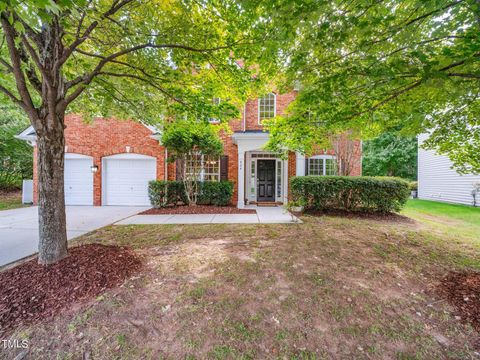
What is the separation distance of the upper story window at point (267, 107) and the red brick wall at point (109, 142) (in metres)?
5.67

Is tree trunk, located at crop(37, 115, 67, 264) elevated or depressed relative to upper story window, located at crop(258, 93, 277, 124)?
depressed

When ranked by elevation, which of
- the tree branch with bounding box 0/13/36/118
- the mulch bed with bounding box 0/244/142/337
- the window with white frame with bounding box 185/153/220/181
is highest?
the tree branch with bounding box 0/13/36/118

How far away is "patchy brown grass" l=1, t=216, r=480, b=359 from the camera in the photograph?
6.79ft

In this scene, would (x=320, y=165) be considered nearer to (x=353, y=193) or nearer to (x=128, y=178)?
(x=353, y=193)

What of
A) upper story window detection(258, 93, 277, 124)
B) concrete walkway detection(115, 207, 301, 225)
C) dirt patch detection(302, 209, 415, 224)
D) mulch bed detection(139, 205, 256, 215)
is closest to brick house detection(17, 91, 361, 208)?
upper story window detection(258, 93, 277, 124)

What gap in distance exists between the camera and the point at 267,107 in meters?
11.2

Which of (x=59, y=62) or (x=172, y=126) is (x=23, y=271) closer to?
(x=59, y=62)

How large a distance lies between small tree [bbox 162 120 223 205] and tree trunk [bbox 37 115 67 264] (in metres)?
4.69

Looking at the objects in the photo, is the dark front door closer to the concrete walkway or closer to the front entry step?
the front entry step

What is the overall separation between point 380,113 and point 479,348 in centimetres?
436

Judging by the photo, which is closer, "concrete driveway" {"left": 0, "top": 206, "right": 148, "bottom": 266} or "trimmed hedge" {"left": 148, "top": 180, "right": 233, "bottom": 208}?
"concrete driveway" {"left": 0, "top": 206, "right": 148, "bottom": 266}

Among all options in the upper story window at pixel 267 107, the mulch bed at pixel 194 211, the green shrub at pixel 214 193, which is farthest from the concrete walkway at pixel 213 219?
the upper story window at pixel 267 107

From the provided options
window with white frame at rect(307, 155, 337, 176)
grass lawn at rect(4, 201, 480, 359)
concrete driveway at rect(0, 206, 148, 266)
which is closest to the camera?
grass lawn at rect(4, 201, 480, 359)

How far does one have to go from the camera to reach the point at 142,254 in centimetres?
420
